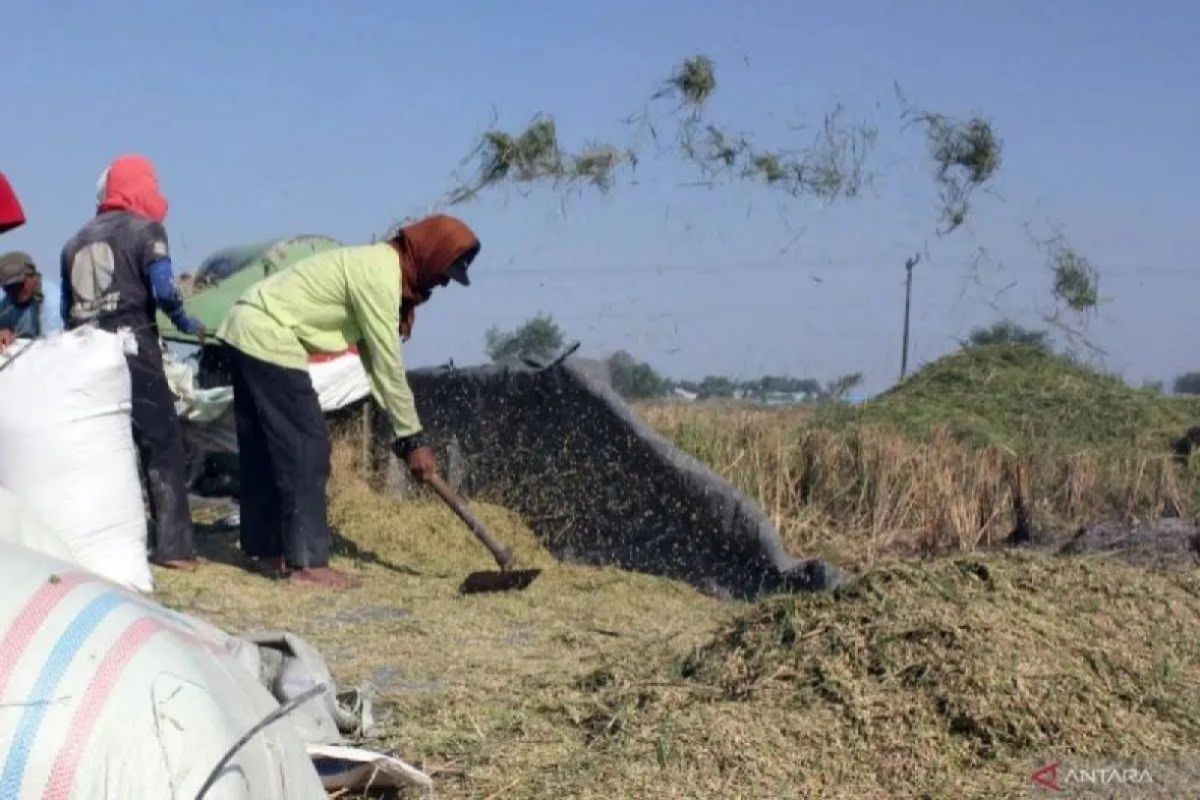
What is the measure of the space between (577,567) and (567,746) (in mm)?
3262

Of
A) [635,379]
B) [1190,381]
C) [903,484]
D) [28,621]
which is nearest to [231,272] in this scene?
[635,379]

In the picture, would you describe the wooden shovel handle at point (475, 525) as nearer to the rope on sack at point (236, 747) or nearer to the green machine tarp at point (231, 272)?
the green machine tarp at point (231, 272)

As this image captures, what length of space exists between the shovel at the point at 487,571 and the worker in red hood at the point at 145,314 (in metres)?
1.09

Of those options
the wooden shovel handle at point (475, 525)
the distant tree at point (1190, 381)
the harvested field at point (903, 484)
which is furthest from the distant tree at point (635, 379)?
the distant tree at point (1190, 381)

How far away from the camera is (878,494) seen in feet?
25.1

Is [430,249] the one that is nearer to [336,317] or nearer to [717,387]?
[336,317]

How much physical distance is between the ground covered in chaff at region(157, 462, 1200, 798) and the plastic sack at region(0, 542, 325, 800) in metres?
1.03

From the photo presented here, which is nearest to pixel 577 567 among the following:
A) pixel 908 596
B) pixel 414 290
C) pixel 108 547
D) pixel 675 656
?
pixel 414 290

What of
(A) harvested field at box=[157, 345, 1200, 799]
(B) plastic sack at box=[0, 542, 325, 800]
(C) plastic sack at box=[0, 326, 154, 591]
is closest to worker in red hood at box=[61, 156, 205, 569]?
(A) harvested field at box=[157, 345, 1200, 799]

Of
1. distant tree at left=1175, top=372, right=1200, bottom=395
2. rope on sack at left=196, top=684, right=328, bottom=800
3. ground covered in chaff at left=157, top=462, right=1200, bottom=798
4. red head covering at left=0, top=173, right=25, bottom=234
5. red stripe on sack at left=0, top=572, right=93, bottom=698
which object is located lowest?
distant tree at left=1175, top=372, right=1200, bottom=395

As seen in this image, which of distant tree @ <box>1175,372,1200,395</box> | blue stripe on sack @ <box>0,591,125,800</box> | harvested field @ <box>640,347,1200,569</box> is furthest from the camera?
distant tree @ <box>1175,372,1200,395</box>

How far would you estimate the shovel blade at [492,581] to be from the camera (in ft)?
19.6

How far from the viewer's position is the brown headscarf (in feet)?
20.7

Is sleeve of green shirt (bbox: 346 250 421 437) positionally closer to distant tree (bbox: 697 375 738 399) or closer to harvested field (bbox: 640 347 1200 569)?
harvested field (bbox: 640 347 1200 569)
